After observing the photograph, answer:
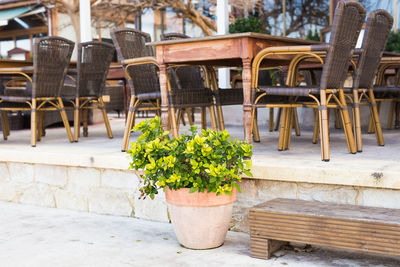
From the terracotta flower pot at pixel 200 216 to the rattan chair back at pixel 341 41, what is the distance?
97cm

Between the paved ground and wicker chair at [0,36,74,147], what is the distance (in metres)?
1.15

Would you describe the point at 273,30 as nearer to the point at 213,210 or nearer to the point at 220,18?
the point at 220,18

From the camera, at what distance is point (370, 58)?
3.68m

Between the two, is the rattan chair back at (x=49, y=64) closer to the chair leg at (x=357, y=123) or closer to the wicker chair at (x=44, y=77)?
the wicker chair at (x=44, y=77)

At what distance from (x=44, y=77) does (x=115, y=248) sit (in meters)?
2.07

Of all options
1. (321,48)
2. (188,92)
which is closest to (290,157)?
(321,48)

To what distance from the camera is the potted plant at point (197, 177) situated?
2.52m

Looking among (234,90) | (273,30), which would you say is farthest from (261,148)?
(273,30)

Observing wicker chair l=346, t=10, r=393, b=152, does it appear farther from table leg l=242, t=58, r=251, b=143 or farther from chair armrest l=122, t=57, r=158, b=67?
chair armrest l=122, t=57, r=158, b=67

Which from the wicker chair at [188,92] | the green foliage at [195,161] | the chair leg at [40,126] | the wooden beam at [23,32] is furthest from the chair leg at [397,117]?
the wooden beam at [23,32]

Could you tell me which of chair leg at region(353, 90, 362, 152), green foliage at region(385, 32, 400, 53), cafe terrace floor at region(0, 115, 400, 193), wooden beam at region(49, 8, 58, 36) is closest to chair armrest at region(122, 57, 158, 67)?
cafe terrace floor at region(0, 115, 400, 193)

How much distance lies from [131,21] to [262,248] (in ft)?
39.2

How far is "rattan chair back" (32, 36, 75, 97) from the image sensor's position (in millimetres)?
4227

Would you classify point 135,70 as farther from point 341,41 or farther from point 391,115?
point 391,115
